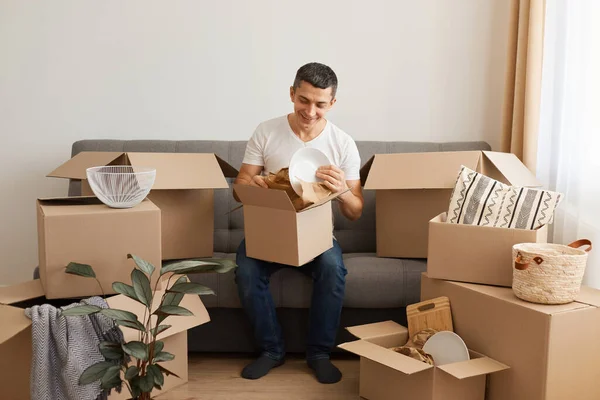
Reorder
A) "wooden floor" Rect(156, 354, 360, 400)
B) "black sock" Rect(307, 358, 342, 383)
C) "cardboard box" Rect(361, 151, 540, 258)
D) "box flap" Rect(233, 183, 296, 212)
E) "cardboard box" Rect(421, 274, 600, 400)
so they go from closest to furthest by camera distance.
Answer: "cardboard box" Rect(421, 274, 600, 400), "box flap" Rect(233, 183, 296, 212), "wooden floor" Rect(156, 354, 360, 400), "black sock" Rect(307, 358, 342, 383), "cardboard box" Rect(361, 151, 540, 258)

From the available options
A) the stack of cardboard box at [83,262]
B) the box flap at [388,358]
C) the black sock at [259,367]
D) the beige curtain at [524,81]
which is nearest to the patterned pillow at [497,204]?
the box flap at [388,358]

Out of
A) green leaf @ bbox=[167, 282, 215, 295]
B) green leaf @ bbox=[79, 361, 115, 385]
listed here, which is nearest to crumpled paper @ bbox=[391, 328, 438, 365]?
green leaf @ bbox=[167, 282, 215, 295]

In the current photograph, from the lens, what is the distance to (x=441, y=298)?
2.28m

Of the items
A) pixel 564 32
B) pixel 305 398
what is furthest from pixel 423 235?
pixel 564 32

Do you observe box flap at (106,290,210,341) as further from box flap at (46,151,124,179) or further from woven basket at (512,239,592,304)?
woven basket at (512,239,592,304)

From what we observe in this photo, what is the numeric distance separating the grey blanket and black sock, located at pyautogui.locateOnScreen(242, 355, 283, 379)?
2.08ft

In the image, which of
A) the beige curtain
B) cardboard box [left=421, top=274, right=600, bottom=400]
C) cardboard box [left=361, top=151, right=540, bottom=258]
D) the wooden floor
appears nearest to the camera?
cardboard box [left=421, top=274, right=600, bottom=400]

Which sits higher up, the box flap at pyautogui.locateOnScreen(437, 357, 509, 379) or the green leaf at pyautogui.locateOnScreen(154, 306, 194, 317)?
the green leaf at pyautogui.locateOnScreen(154, 306, 194, 317)

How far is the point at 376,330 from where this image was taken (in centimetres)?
233

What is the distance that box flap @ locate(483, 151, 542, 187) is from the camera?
251 cm

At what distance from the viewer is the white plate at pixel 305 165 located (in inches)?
89.8

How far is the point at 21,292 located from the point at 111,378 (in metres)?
0.59

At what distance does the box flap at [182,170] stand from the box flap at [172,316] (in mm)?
447

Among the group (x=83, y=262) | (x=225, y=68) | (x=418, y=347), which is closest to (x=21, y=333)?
(x=83, y=262)
